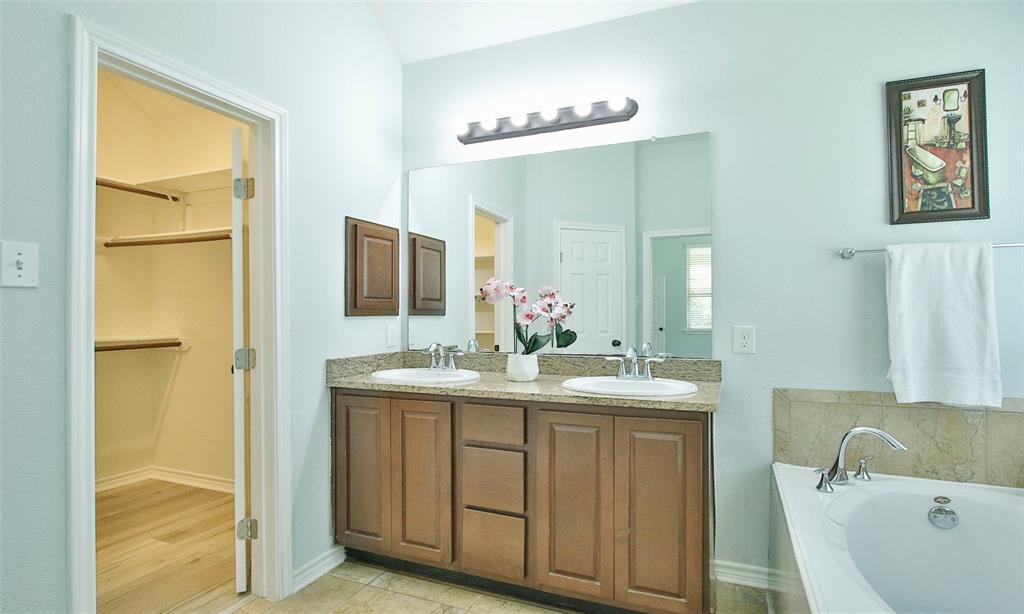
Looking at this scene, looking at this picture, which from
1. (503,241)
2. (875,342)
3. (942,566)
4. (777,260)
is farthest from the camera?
(503,241)

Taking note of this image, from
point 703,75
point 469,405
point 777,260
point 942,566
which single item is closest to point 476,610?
point 469,405

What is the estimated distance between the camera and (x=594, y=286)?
254 cm

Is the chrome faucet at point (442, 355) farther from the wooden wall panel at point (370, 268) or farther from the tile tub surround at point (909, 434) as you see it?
the tile tub surround at point (909, 434)

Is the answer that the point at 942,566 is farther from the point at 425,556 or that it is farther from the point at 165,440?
the point at 165,440

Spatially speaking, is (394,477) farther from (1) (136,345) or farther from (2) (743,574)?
(1) (136,345)

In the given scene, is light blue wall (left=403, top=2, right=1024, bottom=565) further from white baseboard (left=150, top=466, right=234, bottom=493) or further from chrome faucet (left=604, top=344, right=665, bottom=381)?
white baseboard (left=150, top=466, right=234, bottom=493)

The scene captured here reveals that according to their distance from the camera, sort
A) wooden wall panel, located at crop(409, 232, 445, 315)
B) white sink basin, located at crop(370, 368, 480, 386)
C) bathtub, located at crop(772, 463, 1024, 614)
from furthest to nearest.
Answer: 1. wooden wall panel, located at crop(409, 232, 445, 315)
2. white sink basin, located at crop(370, 368, 480, 386)
3. bathtub, located at crop(772, 463, 1024, 614)

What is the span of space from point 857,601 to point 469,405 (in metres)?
1.38

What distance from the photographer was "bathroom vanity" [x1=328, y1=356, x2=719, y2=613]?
6.06ft

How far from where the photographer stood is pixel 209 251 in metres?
3.45

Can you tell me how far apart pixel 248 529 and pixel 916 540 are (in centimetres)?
246

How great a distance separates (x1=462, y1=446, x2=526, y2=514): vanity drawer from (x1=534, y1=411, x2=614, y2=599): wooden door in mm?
87

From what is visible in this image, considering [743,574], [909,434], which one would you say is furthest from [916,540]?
[743,574]

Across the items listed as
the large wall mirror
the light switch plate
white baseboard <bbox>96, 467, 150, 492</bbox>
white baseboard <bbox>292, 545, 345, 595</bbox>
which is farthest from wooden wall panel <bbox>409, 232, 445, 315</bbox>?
white baseboard <bbox>96, 467, 150, 492</bbox>
